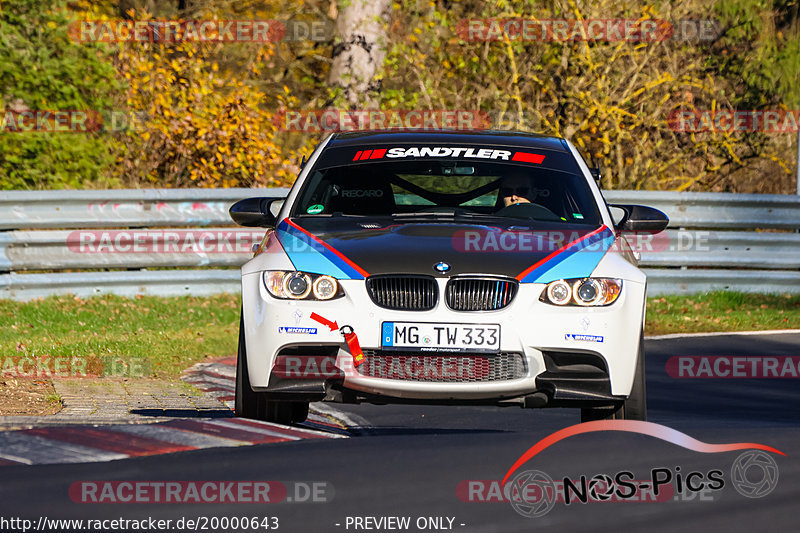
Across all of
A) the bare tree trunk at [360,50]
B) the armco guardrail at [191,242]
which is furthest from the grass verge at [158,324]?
the bare tree trunk at [360,50]

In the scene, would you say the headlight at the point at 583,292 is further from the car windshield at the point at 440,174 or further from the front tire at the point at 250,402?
the front tire at the point at 250,402

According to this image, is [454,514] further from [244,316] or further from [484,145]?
[484,145]

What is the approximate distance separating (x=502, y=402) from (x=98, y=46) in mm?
11564

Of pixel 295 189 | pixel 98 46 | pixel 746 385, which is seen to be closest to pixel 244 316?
pixel 295 189

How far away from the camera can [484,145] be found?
803 cm

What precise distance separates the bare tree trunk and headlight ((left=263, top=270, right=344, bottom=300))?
14.1 metres

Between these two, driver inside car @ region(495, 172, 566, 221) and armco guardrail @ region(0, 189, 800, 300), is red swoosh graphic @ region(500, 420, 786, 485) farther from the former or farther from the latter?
armco guardrail @ region(0, 189, 800, 300)

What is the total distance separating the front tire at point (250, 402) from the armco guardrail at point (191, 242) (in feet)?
22.2

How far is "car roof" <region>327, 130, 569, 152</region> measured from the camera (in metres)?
8.09

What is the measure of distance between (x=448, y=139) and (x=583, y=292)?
6.52 ft

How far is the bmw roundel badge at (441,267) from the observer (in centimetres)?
641

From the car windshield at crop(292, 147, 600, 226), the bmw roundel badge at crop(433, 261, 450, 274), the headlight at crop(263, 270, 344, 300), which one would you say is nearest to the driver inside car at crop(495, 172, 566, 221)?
the car windshield at crop(292, 147, 600, 226)

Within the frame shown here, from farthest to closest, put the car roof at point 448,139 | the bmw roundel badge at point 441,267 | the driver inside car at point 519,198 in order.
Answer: the car roof at point 448,139, the driver inside car at point 519,198, the bmw roundel badge at point 441,267

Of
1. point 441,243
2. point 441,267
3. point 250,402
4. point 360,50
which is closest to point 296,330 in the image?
point 250,402
